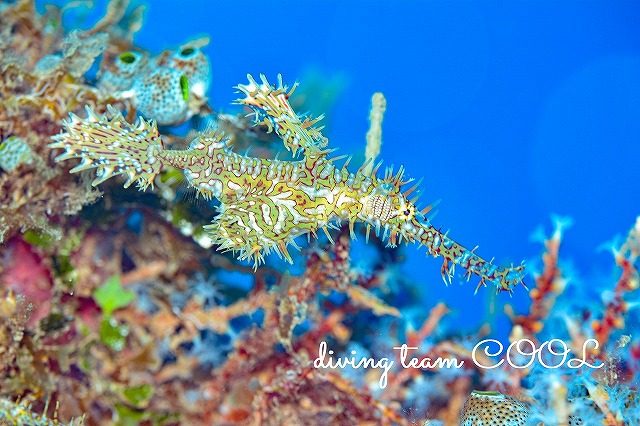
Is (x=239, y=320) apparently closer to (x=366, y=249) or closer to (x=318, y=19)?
(x=366, y=249)

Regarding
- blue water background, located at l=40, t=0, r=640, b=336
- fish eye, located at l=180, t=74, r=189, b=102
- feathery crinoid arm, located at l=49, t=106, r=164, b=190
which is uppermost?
blue water background, located at l=40, t=0, r=640, b=336

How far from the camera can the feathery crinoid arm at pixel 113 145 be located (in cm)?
245

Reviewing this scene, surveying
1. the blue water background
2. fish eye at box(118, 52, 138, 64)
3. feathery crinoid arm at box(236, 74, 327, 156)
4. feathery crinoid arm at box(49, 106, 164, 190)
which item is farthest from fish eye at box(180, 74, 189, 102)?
the blue water background

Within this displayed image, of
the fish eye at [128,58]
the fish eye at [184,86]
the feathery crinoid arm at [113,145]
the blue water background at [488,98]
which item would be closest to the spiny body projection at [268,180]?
the feathery crinoid arm at [113,145]

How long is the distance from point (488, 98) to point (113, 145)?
10.2ft

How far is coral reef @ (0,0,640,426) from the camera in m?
2.49

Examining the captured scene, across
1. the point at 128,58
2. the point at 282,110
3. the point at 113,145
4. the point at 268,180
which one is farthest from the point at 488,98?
the point at 113,145

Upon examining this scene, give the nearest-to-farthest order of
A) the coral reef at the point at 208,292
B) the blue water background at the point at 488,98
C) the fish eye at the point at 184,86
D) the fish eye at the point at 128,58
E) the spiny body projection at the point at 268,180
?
the spiny body projection at the point at 268,180 < the coral reef at the point at 208,292 < the fish eye at the point at 184,86 < the fish eye at the point at 128,58 < the blue water background at the point at 488,98

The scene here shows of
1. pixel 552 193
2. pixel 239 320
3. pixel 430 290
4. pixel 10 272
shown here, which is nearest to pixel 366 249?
pixel 430 290

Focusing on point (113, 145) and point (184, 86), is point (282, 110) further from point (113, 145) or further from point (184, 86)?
point (184, 86)

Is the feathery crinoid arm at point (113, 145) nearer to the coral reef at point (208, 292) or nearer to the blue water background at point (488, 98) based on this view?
the coral reef at point (208, 292)

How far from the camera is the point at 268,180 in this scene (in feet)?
7.89

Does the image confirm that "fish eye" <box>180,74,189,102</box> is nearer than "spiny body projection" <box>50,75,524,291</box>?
No

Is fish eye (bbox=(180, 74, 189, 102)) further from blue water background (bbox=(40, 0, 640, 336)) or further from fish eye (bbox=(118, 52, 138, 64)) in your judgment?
blue water background (bbox=(40, 0, 640, 336))
